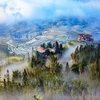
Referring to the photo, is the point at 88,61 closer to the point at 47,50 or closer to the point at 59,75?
the point at 59,75

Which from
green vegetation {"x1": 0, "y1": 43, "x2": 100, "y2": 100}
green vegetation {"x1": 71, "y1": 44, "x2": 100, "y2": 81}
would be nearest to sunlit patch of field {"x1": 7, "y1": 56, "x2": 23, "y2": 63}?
green vegetation {"x1": 0, "y1": 43, "x2": 100, "y2": 100}

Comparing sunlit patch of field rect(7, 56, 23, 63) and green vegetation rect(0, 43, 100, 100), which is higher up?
sunlit patch of field rect(7, 56, 23, 63)

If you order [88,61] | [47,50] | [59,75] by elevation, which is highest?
[47,50]

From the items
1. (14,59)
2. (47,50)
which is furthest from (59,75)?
(14,59)

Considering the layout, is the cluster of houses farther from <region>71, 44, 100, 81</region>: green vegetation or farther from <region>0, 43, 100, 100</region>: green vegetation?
<region>71, 44, 100, 81</region>: green vegetation

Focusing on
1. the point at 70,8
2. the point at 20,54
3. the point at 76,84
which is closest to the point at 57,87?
the point at 76,84

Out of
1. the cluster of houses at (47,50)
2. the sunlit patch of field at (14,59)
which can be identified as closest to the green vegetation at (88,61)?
the cluster of houses at (47,50)

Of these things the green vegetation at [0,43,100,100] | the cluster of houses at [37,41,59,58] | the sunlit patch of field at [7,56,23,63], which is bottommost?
the green vegetation at [0,43,100,100]

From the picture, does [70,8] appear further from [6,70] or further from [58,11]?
[6,70]

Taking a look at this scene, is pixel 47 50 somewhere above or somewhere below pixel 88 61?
above

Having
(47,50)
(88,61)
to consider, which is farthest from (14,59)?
(88,61)

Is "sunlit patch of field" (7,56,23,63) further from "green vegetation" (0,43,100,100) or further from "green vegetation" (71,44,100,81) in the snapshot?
"green vegetation" (71,44,100,81)
